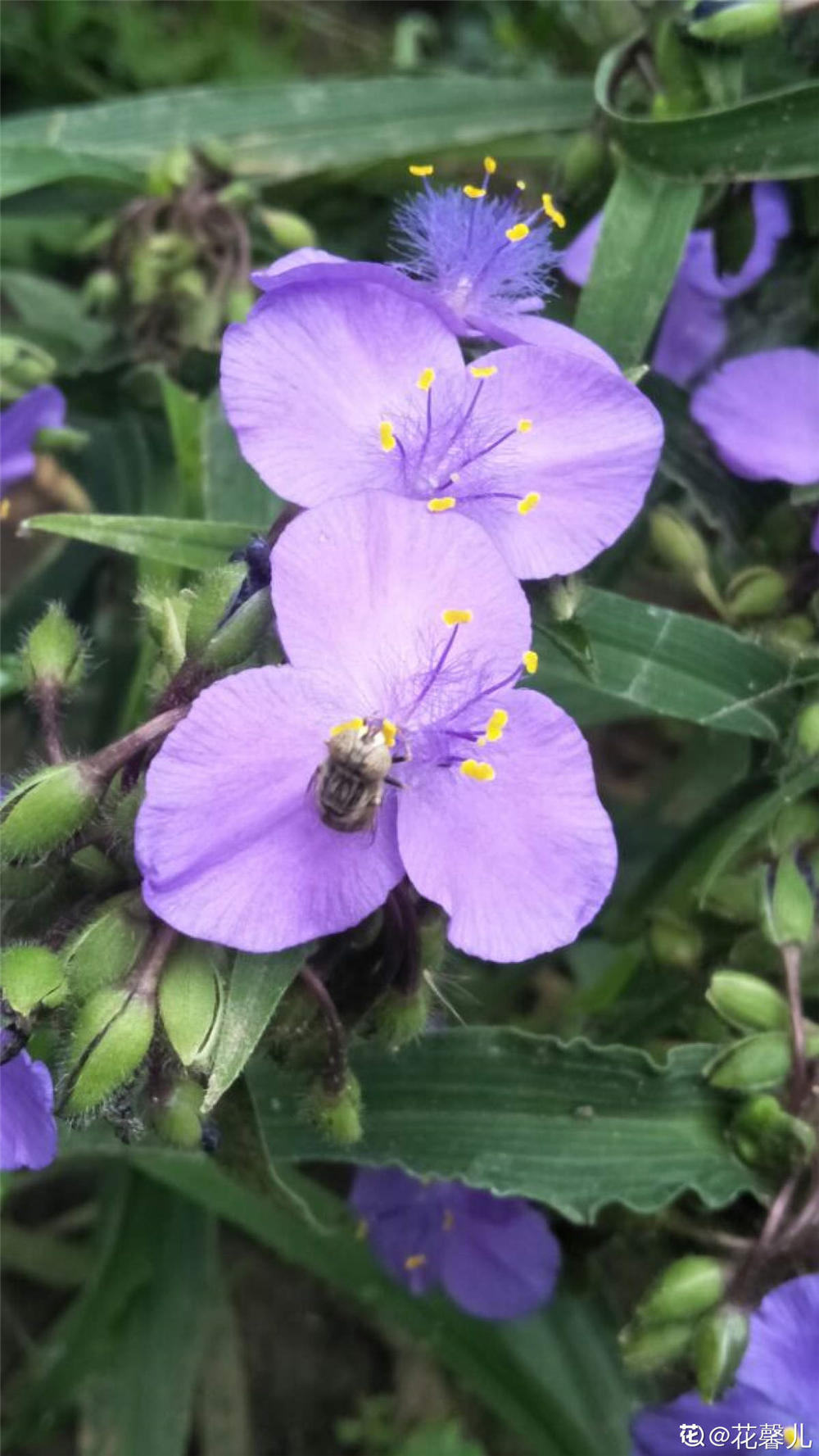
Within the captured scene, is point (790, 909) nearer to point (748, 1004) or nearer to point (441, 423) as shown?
point (748, 1004)

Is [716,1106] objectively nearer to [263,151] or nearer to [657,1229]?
[657,1229]

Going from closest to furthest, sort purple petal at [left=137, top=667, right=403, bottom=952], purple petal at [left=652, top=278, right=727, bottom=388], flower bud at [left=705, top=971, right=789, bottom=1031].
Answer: purple petal at [left=137, top=667, right=403, bottom=952]
flower bud at [left=705, top=971, right=789, bottom=1031]
purple petal at [left=652, top=278, right=727, bottom=388]

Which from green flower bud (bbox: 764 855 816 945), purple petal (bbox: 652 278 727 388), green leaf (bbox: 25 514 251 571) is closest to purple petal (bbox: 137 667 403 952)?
green leaf (bbox: 25 514 251 571)

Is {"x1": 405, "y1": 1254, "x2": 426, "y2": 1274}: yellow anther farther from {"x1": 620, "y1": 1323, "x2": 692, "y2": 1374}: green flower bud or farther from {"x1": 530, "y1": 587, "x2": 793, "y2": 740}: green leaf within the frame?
{"x1": 530, "y1": 587, "x2": 793, "y2": 740}: green leaf

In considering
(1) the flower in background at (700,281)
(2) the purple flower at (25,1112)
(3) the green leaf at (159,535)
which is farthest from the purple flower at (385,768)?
(1) the flower in background at (700,281)

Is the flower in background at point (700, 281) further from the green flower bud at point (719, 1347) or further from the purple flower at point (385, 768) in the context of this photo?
the green flower bud at point (719, 1347)

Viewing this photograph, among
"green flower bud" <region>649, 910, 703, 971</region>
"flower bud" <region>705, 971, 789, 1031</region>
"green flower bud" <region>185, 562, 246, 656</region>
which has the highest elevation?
"green flower bud" <region>185, 562, 246, 656</region>

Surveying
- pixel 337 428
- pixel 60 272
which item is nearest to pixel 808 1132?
pixel 337 428

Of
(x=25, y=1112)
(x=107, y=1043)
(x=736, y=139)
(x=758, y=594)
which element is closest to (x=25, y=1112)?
(x=25, y=1112)
